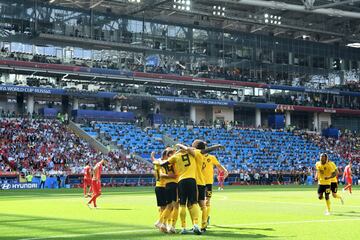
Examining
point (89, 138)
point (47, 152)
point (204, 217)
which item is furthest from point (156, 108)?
point (204, 217)

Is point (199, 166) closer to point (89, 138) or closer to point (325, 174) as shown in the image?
point (325, 174)

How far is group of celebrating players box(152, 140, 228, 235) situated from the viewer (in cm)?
1463

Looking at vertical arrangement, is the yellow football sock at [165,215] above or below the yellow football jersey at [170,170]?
below

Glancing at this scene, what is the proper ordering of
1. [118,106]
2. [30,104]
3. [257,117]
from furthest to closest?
1. [257,117]
2. [118,106]
3. [30,104]

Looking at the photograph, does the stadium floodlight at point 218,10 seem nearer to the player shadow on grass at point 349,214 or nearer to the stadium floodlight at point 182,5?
the stadium floodlight at point 182,5

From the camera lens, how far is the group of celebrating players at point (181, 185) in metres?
14.6

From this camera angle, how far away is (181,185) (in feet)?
48.1

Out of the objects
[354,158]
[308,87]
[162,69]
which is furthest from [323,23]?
[162,69]

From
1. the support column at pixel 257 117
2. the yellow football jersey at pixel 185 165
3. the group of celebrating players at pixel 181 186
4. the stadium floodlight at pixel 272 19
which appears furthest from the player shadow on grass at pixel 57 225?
the support column at pixel 257 117

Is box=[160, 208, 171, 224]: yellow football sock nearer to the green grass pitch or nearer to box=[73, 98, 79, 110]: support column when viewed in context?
the green grass pitch

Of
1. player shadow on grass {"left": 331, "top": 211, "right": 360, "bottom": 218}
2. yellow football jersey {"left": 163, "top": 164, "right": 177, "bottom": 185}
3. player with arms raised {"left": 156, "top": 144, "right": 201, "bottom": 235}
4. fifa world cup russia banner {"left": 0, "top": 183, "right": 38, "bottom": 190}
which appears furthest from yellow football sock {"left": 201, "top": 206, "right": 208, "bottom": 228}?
fifa world cup russia banner {"left": 0, "top": 183, "right": 38, "bottom": 190}

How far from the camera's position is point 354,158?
79.6m

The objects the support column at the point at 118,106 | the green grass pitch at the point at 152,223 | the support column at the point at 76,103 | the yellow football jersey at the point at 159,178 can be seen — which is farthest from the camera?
the support column at the point at 118,106

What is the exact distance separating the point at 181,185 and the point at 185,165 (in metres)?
0.51
